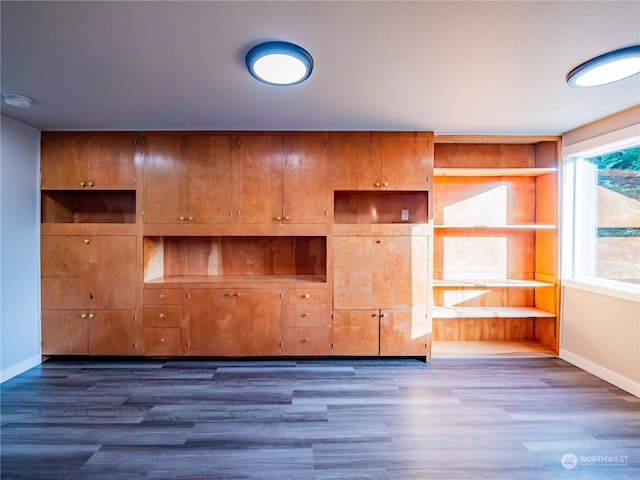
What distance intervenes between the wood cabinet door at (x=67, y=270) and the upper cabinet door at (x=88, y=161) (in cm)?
55

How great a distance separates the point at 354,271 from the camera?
10.3 ft

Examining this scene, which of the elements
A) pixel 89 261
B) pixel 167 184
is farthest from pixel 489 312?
pixel 89 261

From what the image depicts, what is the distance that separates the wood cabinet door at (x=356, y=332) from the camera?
3.13 m

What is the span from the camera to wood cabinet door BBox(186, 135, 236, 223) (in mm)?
3117

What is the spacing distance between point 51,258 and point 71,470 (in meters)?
2.17

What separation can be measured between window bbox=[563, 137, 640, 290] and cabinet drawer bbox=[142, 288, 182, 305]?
156 inches

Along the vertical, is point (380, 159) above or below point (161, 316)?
above

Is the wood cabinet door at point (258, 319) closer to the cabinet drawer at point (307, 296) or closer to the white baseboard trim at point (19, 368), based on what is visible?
the cabinet drawer at point (307, 296)

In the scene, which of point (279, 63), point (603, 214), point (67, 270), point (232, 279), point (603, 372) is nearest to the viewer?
point (279, 63)

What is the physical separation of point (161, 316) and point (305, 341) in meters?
1.46

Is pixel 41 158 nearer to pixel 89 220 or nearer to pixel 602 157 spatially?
pixel 89 220

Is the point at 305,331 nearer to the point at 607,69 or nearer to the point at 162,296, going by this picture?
Result: the point at 162,296

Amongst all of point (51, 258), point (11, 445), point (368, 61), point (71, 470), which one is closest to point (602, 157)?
point (368, 61)

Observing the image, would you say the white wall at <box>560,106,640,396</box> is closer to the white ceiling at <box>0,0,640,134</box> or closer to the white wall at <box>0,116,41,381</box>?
the white ceiling at <box>0,0,640,134</box>
